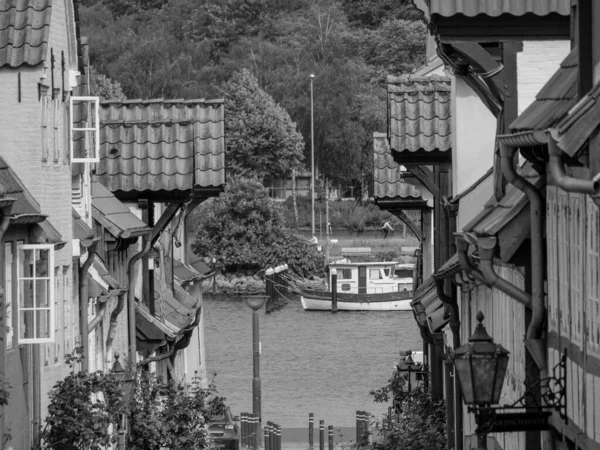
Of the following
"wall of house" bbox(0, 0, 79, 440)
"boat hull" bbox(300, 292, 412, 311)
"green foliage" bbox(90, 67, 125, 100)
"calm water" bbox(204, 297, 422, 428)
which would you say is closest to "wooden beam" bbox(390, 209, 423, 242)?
"wall of house" bbox(0, 0, 79, 440)

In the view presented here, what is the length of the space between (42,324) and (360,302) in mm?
73933

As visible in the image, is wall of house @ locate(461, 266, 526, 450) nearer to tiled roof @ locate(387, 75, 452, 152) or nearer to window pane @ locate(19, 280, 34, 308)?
window pane @ locate(19, 280, 34, 308)

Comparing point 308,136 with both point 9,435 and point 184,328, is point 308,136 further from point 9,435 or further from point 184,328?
point 9,435

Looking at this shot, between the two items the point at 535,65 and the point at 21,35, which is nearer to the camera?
the point at 535,65

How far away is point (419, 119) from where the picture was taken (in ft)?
72.4

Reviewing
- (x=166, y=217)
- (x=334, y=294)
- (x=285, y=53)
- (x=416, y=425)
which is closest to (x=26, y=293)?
(x=416, y=425)

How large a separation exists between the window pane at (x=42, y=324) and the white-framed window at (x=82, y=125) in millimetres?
3920

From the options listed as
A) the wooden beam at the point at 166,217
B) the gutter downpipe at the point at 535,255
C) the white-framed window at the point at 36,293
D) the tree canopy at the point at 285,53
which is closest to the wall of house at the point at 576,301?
the gutter downpipe at the point at 535,255

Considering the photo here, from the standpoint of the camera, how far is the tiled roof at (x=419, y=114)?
21.6 metres

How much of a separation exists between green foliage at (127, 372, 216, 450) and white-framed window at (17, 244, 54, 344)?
5.31 metres

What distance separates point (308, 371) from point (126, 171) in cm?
3967

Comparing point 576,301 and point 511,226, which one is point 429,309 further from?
point 576,301

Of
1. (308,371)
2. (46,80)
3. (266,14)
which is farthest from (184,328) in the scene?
(266,14)

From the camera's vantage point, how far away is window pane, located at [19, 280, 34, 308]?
17.4m
